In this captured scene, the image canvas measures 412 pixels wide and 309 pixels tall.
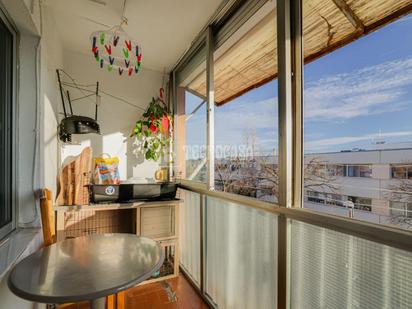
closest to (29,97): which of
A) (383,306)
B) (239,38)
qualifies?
(239,38)

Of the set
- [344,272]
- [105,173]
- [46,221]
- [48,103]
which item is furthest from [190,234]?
[48,103]

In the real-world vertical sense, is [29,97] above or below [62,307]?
above

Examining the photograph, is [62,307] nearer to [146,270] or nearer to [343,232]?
[146,270]

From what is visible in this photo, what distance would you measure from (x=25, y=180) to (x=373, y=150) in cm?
202

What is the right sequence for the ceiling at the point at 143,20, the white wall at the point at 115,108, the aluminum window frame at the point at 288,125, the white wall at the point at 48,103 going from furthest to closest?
the white wall at the point at 115,108
the ceiling at the point at 143,20
the white wall at the point at 48,103
the aluminum window frame at the point at 288,125

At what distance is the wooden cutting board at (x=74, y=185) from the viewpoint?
197 centimetres

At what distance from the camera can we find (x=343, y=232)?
0.90 m

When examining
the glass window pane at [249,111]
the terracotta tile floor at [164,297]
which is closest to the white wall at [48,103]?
the terracotta tile floor at [164,297]

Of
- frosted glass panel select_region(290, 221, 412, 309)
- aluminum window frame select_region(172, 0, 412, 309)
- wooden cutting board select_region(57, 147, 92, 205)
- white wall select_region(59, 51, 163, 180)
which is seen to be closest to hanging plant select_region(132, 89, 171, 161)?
white wall select_region(59, 51, 163, 180)

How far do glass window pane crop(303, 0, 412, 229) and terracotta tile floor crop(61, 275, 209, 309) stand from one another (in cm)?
151

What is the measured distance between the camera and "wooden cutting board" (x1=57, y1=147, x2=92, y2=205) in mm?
1972

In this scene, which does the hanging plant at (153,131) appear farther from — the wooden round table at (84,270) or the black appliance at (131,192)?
the wooden round table at (84,270)

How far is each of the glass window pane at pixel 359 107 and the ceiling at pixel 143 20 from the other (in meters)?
0.99

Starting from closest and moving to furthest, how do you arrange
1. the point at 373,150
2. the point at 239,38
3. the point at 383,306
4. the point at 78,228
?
the point at 383,306, the point at 373,150, the point at 239,38, the point at 78,228
